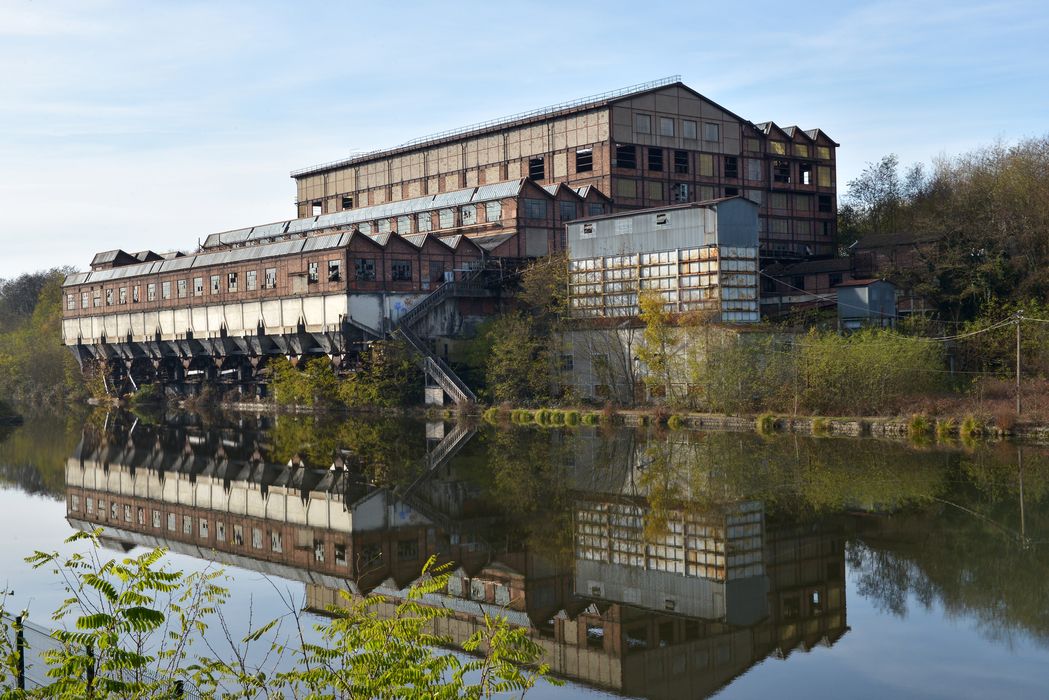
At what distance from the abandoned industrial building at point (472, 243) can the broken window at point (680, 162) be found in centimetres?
12

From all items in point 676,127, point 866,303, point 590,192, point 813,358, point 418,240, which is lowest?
point 813,358

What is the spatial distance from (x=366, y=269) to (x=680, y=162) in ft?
72.5

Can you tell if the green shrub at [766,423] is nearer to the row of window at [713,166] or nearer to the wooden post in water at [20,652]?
the row of window at [713,166]

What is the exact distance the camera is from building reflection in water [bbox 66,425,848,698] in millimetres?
15445

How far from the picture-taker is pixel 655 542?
69.8ft

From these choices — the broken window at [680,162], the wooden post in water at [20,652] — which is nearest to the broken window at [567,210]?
the broken window at [680,162]

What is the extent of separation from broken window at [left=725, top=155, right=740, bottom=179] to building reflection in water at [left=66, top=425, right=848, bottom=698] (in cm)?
3866

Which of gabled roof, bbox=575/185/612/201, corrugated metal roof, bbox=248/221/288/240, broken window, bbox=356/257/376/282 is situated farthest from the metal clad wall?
corrugated metal roof, bbox=248/221/288/240

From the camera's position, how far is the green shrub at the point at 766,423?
3972 cm

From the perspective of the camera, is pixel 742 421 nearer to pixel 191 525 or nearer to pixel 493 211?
pixel 191 525

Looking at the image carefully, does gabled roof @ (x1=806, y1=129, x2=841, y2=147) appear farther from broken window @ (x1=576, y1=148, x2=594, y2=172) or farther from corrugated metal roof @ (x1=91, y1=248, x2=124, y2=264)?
corrugated metal roof @ (x1=91, y1=248, x2=124, y2=264)

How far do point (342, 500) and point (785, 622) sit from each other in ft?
47.7

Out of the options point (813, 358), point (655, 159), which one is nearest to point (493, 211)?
point (655, 159)

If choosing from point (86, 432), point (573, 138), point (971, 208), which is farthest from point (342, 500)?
point (573, 138)
